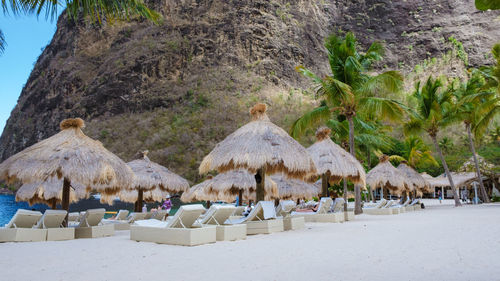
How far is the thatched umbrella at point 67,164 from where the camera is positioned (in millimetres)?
7727

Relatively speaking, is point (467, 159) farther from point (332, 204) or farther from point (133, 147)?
point (133, 147)

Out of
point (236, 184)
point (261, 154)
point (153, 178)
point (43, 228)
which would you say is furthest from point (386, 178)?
point (43, 228)

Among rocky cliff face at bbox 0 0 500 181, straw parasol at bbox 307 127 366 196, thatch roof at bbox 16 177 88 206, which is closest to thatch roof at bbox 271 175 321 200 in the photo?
straw parasol at bbox 307 127 366 196

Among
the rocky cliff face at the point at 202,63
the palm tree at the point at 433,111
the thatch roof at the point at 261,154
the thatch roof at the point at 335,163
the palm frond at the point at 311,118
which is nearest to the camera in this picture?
the thatch roof at the point at 261,154

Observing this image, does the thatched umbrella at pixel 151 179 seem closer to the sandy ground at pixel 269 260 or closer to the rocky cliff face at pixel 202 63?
the sandy ground at pixel 269 260

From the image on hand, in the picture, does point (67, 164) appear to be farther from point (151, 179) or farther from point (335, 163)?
point (335, 163)

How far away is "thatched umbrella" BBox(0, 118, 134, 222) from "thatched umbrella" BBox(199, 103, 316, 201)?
6.57 ft

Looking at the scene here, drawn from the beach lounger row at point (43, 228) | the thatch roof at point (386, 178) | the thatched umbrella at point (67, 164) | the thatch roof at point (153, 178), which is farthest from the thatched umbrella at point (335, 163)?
the beach lounger row at point (43, 228)

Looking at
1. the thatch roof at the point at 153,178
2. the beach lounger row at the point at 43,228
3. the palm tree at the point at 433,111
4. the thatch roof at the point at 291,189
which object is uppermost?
the palm tree at the point at 433,111

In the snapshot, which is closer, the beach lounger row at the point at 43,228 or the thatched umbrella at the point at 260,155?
the beach lounger row at the point at 43,228

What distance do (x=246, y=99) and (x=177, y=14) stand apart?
938 inches

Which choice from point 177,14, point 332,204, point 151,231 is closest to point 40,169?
point 151,231

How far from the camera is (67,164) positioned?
780 cm

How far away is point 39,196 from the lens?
11297 millimetres
